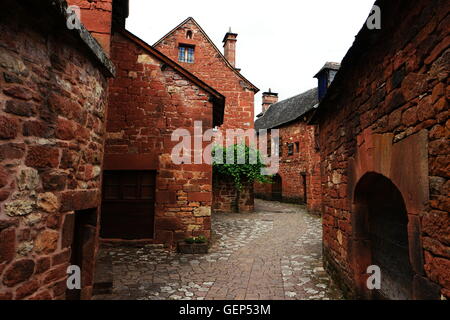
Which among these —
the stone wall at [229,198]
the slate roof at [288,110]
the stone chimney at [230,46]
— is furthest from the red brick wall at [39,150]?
the slate roof at [288,110]

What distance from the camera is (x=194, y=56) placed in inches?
624

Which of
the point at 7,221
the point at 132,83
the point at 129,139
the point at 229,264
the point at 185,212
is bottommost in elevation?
the point at 229,264

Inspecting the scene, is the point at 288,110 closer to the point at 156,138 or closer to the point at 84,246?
the point at 156,138

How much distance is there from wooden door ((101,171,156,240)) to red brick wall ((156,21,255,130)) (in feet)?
30.2

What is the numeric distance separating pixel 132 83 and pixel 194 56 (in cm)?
966

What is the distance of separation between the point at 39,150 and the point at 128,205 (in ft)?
16.2

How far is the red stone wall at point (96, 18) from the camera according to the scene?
153 inches

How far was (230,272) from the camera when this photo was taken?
5.32 m

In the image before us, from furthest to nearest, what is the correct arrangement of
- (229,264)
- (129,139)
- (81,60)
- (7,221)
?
(129,139) < (229,264) < (81,60) < (7,221)

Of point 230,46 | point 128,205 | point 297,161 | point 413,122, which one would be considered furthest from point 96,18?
point 297,161

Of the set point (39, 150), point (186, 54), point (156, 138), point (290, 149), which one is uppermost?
point (186, 54)

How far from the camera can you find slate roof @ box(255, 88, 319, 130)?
782 inches
